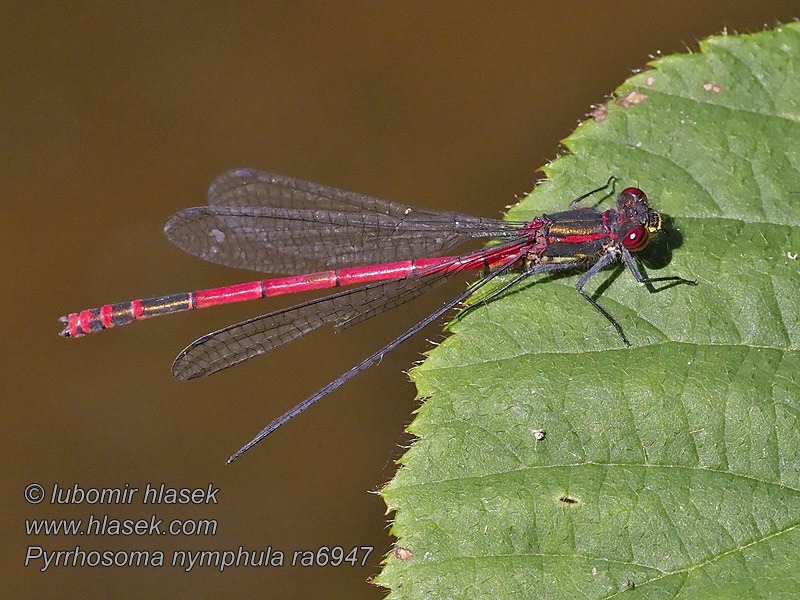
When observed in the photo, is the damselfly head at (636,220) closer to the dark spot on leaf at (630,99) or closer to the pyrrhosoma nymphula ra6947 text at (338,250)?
the pyrrhosoma nymphula ra6947 text at (338,250)

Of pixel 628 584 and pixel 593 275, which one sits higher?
pixel 593 275

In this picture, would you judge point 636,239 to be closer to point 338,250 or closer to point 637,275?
point 637,275

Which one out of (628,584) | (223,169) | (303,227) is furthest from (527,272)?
(223,169)

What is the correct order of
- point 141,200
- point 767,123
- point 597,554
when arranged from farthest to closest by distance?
point 141,200
point 767,123
point 597,554

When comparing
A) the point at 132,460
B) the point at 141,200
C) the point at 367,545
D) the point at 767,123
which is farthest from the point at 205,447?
the point at 767,123

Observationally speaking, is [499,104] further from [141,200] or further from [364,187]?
[141,200]

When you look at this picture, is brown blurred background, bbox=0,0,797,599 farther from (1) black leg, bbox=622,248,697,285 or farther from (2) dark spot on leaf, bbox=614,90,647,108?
(1) black leg, bbox=622,248,697,285
